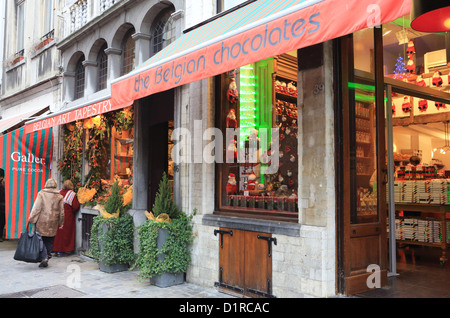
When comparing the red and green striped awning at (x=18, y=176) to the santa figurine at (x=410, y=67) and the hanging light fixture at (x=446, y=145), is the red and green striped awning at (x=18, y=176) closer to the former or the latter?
the santa figurine at (x=410, y=67)

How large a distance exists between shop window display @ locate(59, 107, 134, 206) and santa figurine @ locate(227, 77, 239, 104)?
115 inches

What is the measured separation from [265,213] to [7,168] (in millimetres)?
7978

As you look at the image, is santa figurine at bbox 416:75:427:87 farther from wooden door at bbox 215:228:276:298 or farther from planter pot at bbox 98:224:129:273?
planter pot at bbox 98:224:129:273

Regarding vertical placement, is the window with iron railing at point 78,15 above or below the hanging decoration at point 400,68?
above

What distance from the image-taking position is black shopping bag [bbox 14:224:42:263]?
327 inches

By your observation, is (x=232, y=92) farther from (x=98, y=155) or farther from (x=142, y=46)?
(x=98, y=155)

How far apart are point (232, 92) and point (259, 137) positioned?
900mm

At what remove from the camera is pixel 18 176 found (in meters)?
11.3

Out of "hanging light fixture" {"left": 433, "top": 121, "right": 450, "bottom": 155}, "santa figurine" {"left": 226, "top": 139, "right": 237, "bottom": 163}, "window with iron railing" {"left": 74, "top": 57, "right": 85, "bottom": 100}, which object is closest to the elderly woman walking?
"window with iron railing" {"left": 74, "top": 57, "right": 85, "bottom": 100}

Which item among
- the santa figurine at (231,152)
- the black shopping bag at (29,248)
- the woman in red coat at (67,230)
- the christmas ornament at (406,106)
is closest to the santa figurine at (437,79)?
the christmas ornament at (406,106)

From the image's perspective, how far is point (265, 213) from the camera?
6277 millimetres

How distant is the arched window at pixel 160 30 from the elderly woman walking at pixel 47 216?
385 cm

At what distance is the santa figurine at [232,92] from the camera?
7246mm

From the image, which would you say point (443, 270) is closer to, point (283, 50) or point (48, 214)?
point (283, 50)
